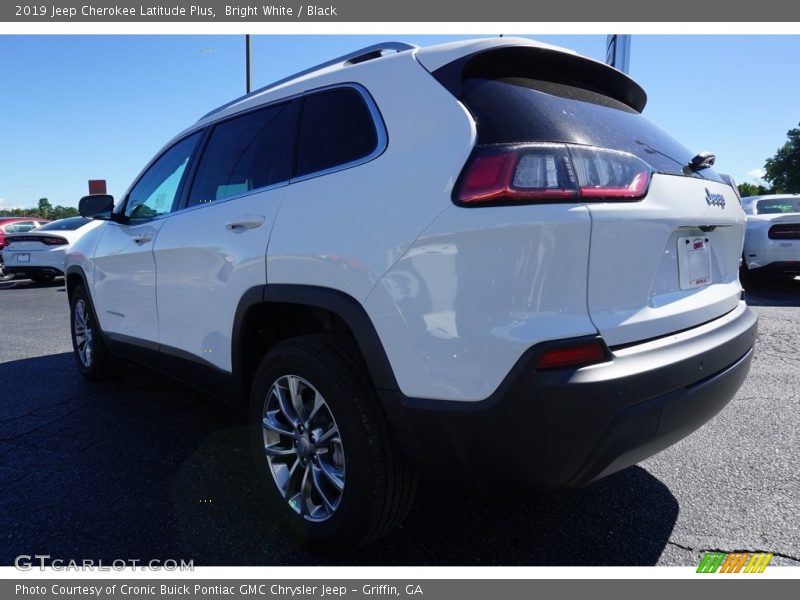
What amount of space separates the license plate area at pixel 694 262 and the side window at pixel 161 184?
8.44 ft

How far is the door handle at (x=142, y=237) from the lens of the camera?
3.27 meters

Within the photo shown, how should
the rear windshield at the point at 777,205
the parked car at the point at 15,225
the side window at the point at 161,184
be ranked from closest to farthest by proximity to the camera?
the side window at the point at 161,184 < the rear windshield at the point at 777,205 < the parked car at the point at 15,225

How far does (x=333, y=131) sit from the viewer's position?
2.21 m

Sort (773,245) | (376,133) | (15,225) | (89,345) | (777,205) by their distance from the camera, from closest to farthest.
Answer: (376,133) → (89,345) → (773,245) → (777,205) → (15,225)

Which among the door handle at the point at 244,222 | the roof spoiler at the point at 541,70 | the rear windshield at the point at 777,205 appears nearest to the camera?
the roof spoiler at the point at 541,70

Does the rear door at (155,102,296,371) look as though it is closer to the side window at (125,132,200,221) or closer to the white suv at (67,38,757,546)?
the white suv at (67,38,757,546)

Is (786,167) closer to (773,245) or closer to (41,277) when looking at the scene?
(773,245)

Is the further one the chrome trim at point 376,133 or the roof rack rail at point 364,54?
the roof rack rail at point 364,54

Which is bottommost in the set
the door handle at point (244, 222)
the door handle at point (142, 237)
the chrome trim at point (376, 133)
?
the door handle at point (142, 237)

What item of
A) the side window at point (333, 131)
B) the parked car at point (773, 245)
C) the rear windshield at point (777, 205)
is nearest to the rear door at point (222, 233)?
the side window at point (333, 131)

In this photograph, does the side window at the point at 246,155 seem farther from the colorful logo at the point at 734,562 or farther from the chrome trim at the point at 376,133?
the colorful logo at the point at 734,562

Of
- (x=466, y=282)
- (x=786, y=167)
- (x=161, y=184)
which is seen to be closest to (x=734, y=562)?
(x=466, y=282)

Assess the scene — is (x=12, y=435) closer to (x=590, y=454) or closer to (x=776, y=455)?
(x=590, y=454)

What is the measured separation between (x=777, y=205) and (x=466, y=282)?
1056cm
